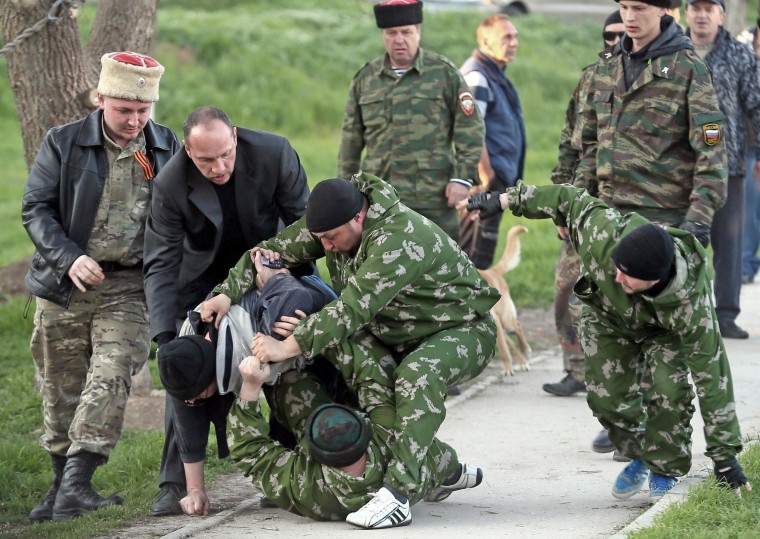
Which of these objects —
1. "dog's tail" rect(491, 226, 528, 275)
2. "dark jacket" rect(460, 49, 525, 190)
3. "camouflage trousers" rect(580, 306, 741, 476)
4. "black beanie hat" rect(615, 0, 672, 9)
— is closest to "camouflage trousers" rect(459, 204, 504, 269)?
"dark jacket" rect(460, 49, 525, 190)

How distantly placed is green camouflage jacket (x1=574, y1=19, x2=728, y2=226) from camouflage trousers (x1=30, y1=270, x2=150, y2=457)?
7.80 ft

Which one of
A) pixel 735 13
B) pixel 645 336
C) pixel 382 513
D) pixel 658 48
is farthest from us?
pixel 735 13

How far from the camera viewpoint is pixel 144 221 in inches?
250

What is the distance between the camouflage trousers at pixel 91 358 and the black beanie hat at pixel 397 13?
254 centimetres

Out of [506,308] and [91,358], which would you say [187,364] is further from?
[506,308]

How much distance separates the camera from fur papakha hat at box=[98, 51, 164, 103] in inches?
238

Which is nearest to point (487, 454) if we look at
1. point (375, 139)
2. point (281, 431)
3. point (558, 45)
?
point (281, 431)

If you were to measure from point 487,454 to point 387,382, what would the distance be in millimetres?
1244

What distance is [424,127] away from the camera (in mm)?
8078

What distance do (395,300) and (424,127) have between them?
262 cm

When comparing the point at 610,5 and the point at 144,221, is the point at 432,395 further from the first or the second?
the point at 610,5

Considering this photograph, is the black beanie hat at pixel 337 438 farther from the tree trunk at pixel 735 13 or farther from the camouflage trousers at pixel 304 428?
the tree trunk at pixel 735 13

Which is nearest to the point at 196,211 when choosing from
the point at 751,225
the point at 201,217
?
the point at 201,217

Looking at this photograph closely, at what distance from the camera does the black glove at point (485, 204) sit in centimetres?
553
